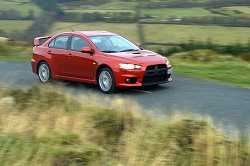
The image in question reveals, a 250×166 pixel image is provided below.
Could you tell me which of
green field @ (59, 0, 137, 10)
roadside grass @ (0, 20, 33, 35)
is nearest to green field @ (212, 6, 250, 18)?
green field @ (59, 0, 137, 10)

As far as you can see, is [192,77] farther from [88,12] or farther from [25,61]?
[88,12]

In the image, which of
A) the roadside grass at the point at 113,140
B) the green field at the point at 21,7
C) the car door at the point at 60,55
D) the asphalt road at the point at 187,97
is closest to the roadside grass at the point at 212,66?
the asphalt road at the point at 187,97

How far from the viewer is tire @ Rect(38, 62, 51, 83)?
52.0 feet

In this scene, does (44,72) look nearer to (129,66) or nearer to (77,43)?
(77,43)

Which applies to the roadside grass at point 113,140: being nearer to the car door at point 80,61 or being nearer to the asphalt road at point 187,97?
the asphalt road at point 187,97

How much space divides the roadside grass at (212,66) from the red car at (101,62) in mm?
2973

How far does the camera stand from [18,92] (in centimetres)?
1201

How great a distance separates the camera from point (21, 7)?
31.3 m

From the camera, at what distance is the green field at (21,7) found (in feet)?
96.6

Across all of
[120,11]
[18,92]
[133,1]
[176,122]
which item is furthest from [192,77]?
[133,1]

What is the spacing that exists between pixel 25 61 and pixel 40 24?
5458 millimetres

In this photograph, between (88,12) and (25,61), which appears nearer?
(25,61)

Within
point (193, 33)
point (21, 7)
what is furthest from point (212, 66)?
point (21, 7)

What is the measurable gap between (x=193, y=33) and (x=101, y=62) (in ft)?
33.8
